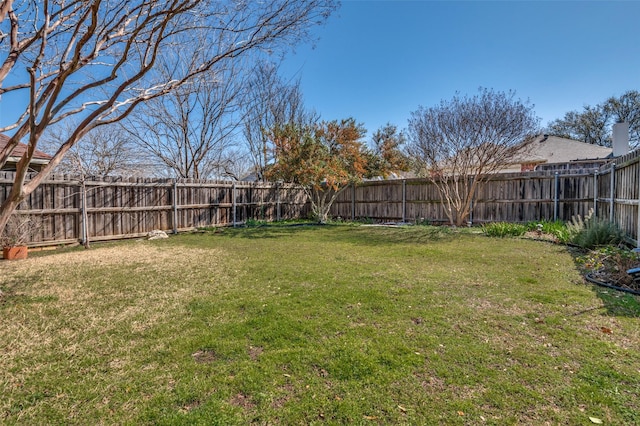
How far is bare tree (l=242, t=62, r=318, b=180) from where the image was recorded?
15.4 m

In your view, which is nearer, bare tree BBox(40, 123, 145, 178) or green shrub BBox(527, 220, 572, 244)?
green shrub BBox(527, 220, 572, 244)

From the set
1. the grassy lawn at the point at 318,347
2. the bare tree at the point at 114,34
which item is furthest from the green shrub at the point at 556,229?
the bare tree at the point at 114,34

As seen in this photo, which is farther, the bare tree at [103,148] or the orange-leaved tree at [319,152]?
the bare tree at [103,148]

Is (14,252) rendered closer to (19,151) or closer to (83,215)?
(83,215)

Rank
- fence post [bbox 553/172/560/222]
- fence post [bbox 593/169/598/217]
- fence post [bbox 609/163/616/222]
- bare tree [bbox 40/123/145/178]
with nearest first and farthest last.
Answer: fence post [bbox 609/163/616/222], fence post [bbox 593/169/598/217], fence post [bbox 553/172/560/222], bare tree [bbox 40/123/145/178]

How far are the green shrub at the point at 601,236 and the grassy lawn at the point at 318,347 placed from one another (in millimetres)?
2007

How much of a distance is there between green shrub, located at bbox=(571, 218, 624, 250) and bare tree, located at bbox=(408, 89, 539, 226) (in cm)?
369

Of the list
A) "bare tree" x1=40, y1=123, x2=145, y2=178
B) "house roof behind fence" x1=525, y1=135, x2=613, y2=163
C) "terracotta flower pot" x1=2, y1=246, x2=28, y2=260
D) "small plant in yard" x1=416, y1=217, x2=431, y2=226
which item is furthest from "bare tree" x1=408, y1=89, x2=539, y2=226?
"bare tree" x1=40, y1=123, x2=145, y2=178

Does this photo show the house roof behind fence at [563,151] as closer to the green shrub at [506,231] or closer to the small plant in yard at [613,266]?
the green shrub at [506,231]

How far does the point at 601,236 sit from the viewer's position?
612 cm

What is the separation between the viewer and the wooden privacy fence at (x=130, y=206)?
717cm

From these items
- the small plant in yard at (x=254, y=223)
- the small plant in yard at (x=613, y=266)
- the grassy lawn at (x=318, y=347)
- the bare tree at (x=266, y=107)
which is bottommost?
the grassy lawn at (x=318, y=347)

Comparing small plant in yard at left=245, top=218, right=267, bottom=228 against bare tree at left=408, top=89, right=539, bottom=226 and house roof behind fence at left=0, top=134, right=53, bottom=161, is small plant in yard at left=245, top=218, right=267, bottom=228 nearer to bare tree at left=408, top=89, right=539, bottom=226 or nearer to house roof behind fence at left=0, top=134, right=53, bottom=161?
house roof behind fence at left=0, top=134, right=53, bottom=161

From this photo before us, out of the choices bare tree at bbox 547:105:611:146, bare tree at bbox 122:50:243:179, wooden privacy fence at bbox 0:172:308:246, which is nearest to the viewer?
wooden privacy fence at bbox 0:172:308:246
